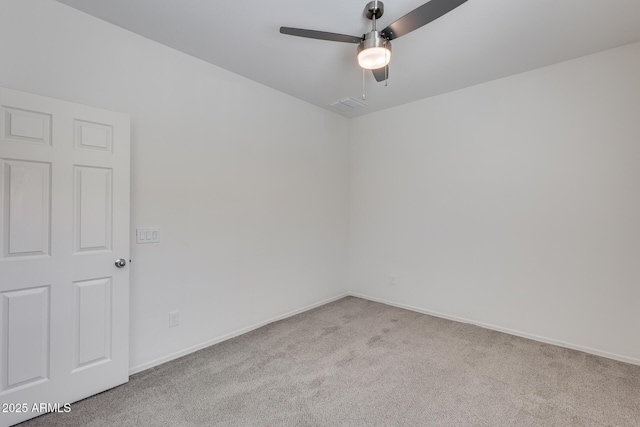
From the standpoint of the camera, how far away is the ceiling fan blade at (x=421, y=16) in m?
1.53

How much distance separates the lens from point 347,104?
3.80m

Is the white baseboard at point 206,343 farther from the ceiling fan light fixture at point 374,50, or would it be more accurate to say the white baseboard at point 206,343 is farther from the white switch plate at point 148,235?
the ceiling fan light fixture at point 374,50

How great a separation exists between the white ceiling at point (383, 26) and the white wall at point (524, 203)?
34 cm

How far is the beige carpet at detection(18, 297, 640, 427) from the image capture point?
180cm

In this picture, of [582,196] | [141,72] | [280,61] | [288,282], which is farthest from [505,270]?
[141,72]

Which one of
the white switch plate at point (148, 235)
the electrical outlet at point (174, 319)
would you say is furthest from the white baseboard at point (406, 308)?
the white switch plate at point (148, 235)

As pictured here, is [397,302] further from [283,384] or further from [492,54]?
[492,54]

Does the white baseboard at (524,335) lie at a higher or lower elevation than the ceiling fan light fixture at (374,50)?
lower

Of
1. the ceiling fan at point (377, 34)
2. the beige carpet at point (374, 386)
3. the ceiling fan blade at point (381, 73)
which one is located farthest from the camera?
the ceiling fan blade at point (381, 73)

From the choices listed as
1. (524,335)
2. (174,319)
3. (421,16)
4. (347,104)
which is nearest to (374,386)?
(174,319)

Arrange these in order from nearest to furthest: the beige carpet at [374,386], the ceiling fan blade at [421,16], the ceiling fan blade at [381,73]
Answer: the ceiling fan blade at [421,16]
the beige carpet at [374,386]
the ceiling fan blade at [381,73]

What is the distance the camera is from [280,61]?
2748 millimetres

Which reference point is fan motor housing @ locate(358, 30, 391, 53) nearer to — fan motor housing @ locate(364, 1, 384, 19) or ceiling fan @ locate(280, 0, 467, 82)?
ceiling fan @ locate(280, 0, 467, 82)

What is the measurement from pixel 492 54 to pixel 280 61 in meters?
1.97
